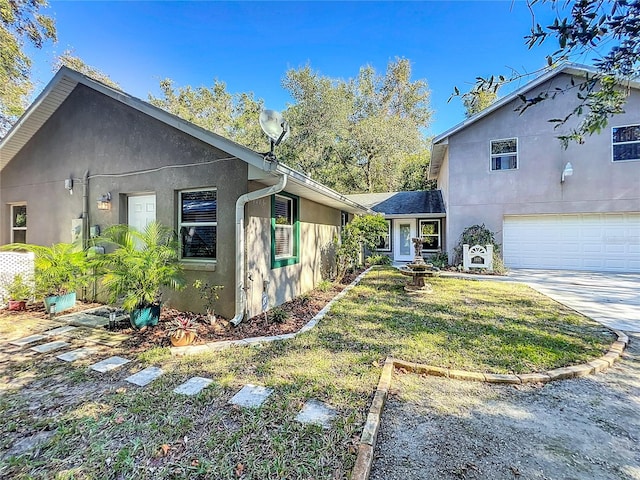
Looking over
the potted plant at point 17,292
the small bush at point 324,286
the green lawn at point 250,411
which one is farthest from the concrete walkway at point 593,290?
the potted plant at point 17,292

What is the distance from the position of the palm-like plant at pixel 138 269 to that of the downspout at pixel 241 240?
100 centimetres

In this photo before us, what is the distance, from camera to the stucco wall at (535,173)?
421 inches

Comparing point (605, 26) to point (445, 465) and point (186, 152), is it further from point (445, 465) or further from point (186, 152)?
point (186, 152)

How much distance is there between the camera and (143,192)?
630 centimetres

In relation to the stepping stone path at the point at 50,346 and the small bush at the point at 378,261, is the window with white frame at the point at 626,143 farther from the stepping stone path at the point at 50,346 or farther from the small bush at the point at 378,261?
the stepping stone path at the point at 50,346

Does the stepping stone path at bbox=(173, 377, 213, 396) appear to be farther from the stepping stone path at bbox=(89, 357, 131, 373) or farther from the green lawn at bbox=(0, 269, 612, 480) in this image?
the stepping stone path at bbox=(89, 357, 131, 373)

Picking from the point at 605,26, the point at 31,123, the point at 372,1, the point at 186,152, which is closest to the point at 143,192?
the point at 186,152

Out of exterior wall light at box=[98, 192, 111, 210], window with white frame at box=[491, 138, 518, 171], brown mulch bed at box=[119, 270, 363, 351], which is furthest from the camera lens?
window with white frame at box=[491, 138, 518, 171]

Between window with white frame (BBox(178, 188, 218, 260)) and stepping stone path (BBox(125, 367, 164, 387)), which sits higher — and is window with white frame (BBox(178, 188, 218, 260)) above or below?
above

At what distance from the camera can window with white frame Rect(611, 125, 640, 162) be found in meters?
10.6

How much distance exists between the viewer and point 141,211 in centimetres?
649

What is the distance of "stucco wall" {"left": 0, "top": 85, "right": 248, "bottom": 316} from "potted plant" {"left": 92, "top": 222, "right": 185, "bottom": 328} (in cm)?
62

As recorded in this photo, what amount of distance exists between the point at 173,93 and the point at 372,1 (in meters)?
20.9

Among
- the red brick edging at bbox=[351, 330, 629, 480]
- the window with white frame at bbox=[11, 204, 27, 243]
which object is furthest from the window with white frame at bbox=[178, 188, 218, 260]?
the window with white frame at bbox=[11, 204, 27, 243]
